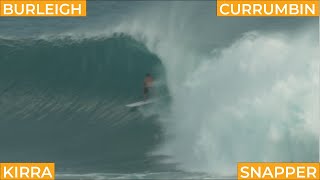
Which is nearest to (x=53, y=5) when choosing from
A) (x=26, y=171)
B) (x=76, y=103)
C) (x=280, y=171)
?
(x=76, y=103)

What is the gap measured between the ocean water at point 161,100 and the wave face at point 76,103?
0.04 metres

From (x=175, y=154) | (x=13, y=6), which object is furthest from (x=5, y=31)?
(x=175, y=154)

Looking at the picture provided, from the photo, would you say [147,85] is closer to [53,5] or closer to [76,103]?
[76,103]

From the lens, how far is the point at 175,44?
29188 millimetres

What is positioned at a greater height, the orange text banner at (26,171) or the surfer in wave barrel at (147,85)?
the surfer in wave barrel at (147,85)

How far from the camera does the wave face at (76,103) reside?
23.5 meters

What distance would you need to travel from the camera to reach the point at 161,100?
25.8 m

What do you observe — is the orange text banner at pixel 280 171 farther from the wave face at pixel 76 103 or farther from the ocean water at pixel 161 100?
the wave face at pixel 76 103

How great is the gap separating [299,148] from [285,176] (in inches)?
57.9

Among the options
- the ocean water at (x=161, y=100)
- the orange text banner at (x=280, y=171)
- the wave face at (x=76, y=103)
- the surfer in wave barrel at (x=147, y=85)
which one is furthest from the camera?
the surfer in wave barrel at (x=147, y=85)

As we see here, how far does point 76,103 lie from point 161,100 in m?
3.25

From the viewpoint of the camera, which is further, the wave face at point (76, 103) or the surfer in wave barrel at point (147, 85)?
the surfer in wave barrel at point (147, 85)

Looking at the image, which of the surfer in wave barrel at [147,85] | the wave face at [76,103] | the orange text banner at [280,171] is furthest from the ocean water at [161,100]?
the surfer in wave barrel at [147,85]

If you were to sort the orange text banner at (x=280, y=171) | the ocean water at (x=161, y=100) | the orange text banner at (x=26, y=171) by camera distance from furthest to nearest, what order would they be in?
the ocean water at (x=161, y=100)
the orange text banner at (x=26, y=171)
the orange text banner at (x=280, y=171)
